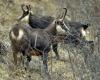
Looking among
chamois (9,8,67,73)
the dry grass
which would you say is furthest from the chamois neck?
chamois (9,8,67,73)

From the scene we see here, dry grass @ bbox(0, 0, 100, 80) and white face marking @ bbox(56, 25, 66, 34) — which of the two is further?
white face marking @ bbox(56, 25, 66, 34)

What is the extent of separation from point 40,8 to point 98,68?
12.3 m

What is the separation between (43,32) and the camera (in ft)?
35.6

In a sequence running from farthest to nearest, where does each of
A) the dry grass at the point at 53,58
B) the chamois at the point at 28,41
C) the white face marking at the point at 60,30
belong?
the white face marking at the point at 60,30
the chamois at the point at 28,41
the dry grass at the point at 53,58

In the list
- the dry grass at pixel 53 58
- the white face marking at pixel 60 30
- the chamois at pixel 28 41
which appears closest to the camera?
the dry grass at pixel 53 58

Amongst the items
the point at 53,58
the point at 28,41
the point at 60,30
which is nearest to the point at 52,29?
the point at 60,30

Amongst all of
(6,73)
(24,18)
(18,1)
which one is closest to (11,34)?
(6,73)

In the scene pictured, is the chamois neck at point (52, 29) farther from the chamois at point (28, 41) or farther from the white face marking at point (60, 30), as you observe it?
the chamois at point (28, 41)

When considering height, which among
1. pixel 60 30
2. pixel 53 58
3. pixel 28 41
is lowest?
pixel 53 58

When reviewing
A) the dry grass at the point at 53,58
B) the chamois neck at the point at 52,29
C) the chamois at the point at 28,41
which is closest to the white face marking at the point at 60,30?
the chamois neck at the point at 52,29

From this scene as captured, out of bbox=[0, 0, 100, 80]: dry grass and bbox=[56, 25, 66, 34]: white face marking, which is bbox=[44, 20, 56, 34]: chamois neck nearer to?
bbox=[56, 25, 66, 34]: white face marking

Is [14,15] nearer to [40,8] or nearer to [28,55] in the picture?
[40,8]

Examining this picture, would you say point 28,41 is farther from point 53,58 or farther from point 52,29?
point 53,58

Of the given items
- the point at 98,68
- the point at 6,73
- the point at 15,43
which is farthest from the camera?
the point at 15,43
